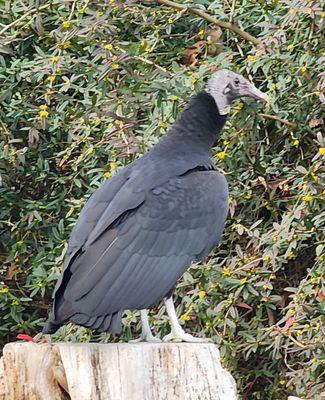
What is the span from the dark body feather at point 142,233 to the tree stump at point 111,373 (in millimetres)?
219

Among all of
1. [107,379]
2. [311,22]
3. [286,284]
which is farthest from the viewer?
[286,284]

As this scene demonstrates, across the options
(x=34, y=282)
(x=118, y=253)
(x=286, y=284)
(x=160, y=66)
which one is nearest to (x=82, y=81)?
(x=160, y=66)

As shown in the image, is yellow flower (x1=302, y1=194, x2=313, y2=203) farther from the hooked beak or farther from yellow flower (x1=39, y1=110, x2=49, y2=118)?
yellow flower (x1=39, y1=110, x2=49, y2=118)

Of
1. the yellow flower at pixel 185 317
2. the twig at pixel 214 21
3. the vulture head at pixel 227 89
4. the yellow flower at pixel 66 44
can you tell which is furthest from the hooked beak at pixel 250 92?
the yellow flower at pixel 66 44

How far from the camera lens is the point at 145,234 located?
3.77 metres

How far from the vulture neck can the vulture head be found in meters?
0.03

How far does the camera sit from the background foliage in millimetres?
4613

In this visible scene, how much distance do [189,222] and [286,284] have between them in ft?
4.53

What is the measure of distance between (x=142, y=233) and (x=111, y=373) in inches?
24.4

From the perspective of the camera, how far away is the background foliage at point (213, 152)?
4.61 m

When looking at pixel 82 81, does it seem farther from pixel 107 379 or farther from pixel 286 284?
pixel 107 379

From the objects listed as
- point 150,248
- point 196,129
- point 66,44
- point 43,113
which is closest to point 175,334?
point 150,248

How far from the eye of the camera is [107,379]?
3.28 m

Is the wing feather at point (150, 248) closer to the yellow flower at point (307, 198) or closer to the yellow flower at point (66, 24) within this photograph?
the yellow flower at point (307, 198)
